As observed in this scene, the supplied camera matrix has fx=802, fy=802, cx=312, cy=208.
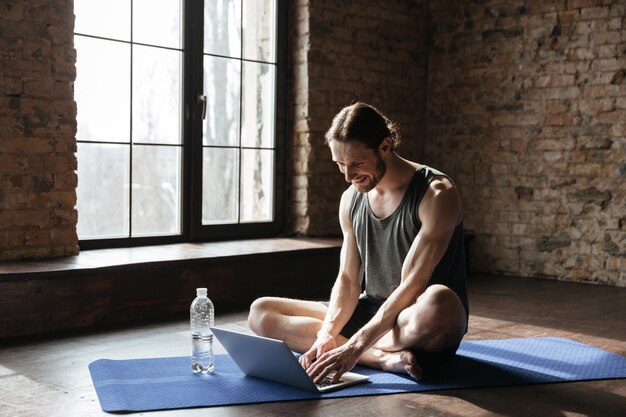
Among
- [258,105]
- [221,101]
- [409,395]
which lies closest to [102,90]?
[221,101]

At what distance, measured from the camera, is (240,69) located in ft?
20.0

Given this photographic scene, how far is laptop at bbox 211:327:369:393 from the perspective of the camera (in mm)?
2836

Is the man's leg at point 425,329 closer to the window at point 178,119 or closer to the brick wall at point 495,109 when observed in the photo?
the window at point 178,119

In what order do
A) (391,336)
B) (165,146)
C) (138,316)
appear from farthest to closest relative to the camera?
(165,146) → (138,316) → (391,336)

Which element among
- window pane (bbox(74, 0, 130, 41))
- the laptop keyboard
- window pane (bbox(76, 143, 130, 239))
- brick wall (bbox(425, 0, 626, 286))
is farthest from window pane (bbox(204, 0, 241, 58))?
the laptop keyboard

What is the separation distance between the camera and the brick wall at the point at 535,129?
6227 millimetres

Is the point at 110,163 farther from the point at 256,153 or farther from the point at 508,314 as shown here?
the point at 508,314

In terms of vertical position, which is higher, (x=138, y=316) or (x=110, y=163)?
(x=110, y=163)

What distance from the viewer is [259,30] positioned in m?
6.25

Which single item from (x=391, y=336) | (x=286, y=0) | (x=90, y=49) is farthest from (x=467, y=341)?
(x=286, y=0)

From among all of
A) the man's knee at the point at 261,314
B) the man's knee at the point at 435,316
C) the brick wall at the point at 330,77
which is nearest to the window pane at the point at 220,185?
the brick wall at the point at 330,77

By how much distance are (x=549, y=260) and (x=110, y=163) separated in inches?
141

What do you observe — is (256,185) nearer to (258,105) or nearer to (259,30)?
(258,105)

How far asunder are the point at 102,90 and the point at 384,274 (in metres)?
2.78
